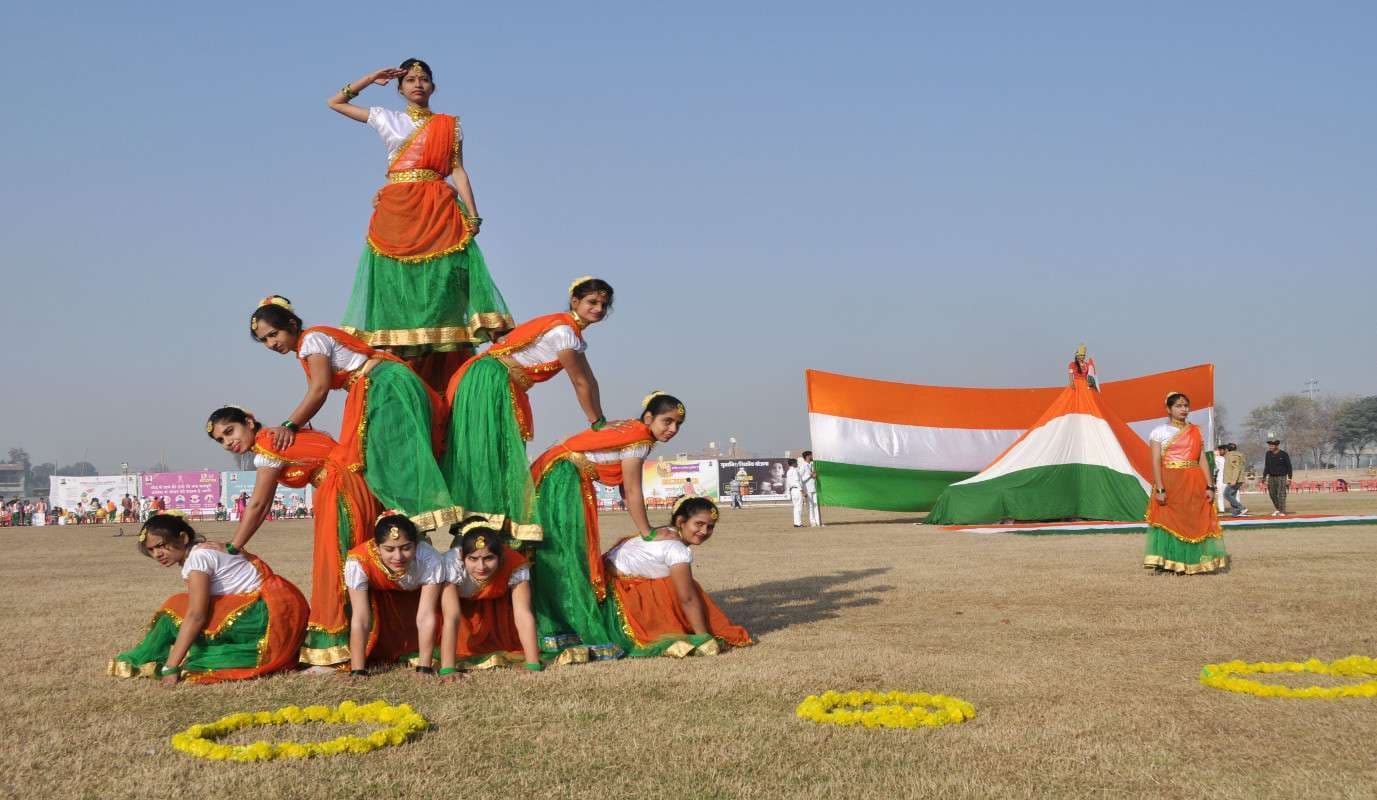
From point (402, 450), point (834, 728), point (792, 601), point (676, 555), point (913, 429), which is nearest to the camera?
point (834, 728)

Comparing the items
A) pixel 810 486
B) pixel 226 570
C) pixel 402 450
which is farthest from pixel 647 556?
pixel 810 486

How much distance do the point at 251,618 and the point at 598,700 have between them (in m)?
2.16

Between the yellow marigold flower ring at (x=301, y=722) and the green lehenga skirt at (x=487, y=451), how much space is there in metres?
1.75

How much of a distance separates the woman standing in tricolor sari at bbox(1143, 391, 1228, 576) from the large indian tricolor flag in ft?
37.9

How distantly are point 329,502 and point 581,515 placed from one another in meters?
1.48

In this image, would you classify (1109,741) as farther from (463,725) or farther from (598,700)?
(463,725)

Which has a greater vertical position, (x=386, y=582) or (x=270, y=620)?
(x=386, y=582)

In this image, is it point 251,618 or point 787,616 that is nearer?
point 251,618

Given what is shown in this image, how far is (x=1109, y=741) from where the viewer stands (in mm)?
4242

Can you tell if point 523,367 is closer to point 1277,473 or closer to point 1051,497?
point 1051,497

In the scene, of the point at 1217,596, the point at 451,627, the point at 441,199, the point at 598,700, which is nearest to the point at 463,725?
the point at 598,700

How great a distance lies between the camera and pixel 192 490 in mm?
45312

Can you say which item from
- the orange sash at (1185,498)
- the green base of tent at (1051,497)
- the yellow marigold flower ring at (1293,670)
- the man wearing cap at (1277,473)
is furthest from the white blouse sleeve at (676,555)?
the man wearing cap at (1277,473)

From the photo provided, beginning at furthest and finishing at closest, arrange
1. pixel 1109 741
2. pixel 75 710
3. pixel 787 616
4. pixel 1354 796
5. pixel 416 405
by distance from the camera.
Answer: pixel 787 616 → pixel 416 405 → pixel 75 710 → pixel 1109 741 → pixel 1354 796
